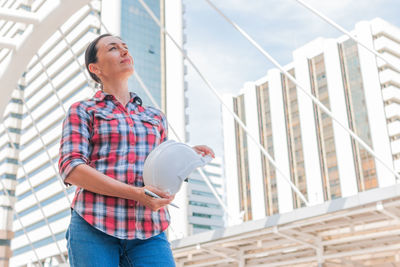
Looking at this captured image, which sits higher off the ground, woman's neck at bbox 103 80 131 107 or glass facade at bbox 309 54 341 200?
glass facade at bbox 309 54 341 200

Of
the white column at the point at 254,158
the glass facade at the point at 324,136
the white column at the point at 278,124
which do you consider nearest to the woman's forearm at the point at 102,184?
the glass facade at the point at 324,136

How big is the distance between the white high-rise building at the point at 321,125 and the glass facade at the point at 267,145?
11 centimetres

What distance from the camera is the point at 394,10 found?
49.8 m

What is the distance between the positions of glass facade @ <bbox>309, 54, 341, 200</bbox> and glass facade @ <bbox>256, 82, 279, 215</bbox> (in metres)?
5.70

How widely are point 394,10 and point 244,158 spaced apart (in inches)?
867

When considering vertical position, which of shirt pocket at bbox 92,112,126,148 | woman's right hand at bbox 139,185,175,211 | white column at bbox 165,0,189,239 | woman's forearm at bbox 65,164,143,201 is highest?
white column at bbox 165,0,189,239

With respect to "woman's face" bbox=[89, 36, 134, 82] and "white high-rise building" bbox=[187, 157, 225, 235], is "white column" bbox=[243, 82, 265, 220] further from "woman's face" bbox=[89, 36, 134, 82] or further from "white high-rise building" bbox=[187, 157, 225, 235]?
"woman's face" bbox=[89, 36, 134, 82]

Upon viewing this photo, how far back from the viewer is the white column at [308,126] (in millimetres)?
48094

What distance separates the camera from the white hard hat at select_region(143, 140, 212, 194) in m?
1.33

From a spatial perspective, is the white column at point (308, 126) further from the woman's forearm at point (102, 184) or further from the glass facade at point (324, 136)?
the woman's forearm at point (102, 184)

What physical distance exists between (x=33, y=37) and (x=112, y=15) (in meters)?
50.2

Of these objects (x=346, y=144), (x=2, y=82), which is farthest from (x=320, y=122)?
(x=2, y=82)

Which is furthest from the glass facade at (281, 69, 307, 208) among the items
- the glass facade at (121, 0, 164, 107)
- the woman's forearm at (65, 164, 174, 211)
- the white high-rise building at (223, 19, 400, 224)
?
the woman's forearm at (65, 164, 174, 211)

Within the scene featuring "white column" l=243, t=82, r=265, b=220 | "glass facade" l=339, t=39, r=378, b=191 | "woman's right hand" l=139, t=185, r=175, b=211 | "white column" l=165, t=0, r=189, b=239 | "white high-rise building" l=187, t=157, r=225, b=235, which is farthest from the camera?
"white high-rise building" l=187, t=157, r=225, b=235
